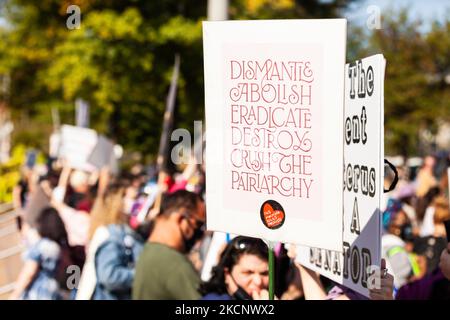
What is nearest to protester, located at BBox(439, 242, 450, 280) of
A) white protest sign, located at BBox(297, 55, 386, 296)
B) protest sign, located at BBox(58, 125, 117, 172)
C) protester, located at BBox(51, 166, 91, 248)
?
white protest sign, located at BBox(297, 55, 386, 296)

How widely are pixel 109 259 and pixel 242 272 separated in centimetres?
157

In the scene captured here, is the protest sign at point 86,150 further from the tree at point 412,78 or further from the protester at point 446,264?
the tree at point 412,78

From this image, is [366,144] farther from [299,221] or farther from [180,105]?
[180,105]

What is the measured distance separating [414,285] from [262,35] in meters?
1.69

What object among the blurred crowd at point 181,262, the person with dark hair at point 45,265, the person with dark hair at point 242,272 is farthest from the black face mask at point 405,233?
the person with dark hair at point 242,272

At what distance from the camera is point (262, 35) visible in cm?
383

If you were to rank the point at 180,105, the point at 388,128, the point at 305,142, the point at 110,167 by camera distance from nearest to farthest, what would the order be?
the point at 305,142
the point at 110,167
the point at 180,105
the point at 388,128

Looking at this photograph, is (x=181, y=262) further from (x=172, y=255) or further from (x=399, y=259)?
(x=399, y=259)

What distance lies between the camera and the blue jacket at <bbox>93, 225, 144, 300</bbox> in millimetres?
6219

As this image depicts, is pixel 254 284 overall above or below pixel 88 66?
below

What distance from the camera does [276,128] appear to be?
3.86 m

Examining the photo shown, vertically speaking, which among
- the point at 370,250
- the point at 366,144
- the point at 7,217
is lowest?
the point at 7,217

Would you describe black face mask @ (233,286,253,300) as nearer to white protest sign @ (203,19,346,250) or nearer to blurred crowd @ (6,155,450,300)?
blurred crowd @ (6,155,450,300)
